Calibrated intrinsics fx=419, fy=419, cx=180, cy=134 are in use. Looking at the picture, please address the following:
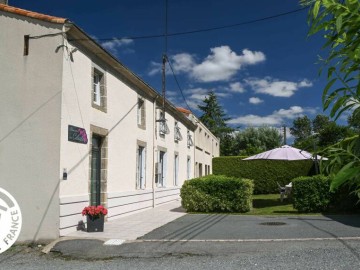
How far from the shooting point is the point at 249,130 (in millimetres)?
60781

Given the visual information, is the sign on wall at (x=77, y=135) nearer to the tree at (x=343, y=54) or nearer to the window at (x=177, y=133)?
the tree at (x=343, y=54)

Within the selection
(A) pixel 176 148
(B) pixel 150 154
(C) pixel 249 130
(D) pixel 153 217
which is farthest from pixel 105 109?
(C) pixel 249 130

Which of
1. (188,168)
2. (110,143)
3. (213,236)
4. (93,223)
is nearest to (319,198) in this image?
(213,236)

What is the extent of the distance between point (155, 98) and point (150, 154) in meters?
2.61

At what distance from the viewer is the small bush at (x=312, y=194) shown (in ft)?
44.5

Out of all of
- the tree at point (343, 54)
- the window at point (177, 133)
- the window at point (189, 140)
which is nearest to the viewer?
the tree at point (343, 54)

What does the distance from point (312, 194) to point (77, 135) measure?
7850 millimetres

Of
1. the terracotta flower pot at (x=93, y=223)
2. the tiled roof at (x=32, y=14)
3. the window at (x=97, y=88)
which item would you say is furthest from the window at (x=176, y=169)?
the tiled roof at (x=32, y=14)

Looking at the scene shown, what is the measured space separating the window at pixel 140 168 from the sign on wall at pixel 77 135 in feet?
16.3

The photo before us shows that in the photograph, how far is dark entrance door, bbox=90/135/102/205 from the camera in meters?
11.8

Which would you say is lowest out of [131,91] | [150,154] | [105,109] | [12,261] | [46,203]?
[12,261]

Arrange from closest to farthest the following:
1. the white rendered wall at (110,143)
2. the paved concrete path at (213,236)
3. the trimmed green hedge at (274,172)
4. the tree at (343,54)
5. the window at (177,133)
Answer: the tree at (343,54) < the paved concrete path at (213,236) < the white rendered wall at (110,143) < the window at (177,133) < the trimmed green hedge at (274,172)

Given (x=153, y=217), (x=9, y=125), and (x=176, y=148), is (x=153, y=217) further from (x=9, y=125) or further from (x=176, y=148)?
(x=176, y=148)

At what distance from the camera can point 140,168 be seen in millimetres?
16156
